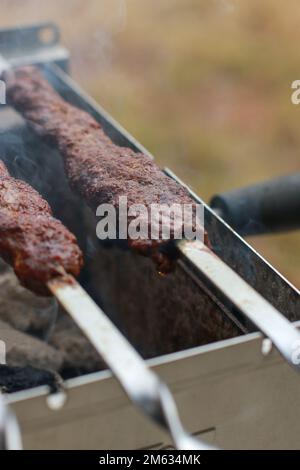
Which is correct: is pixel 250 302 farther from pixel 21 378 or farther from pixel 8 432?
pixel 21 378

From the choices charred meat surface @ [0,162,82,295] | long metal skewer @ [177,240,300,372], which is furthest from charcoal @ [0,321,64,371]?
long metal skewer @ [177,240,300,372]

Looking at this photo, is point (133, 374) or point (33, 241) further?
point (33, 241)

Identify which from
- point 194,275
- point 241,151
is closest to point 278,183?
point 194,275

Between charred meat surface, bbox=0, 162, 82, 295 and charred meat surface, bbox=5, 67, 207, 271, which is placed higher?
charred meat surface, bbox=5, 67, 207, 271

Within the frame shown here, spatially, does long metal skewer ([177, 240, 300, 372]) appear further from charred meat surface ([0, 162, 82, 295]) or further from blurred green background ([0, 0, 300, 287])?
blurred green background ([0, 0, 300, 287])

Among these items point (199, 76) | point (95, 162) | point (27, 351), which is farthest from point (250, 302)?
point (199, 76)

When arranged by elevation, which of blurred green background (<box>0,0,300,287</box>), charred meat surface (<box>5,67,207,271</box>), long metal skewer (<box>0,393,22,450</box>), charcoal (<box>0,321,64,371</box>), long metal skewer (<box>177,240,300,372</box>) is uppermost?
blurred green background (<box>0,0,300,287</box>)
